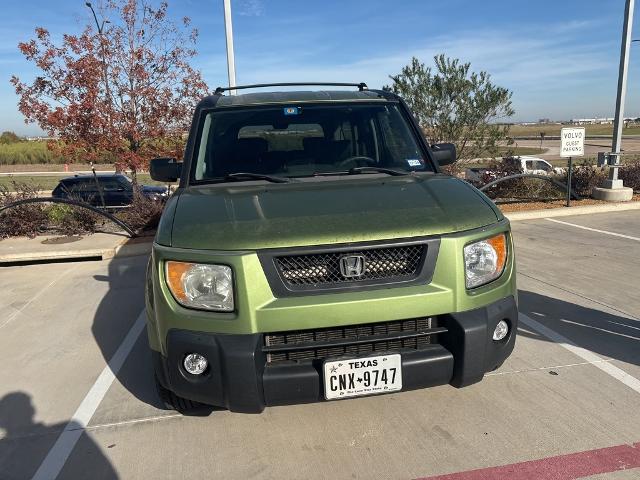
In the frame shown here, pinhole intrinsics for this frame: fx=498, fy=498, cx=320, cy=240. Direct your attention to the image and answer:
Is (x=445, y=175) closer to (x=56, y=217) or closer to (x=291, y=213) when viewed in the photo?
(x=291, y=213)

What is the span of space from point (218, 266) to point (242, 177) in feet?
3.51

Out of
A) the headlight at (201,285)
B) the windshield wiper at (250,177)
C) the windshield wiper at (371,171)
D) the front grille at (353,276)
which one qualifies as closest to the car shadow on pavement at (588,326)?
the windshield wiper at (371,171)

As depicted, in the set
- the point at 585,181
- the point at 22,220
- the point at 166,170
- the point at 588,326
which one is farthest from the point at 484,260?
the point at 585,181

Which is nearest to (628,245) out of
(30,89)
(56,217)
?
(56,217)

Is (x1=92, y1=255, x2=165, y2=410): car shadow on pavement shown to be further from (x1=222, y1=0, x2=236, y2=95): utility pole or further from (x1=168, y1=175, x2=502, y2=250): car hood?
(x1=222, y1=0, x2=236, y2=95): utility pole

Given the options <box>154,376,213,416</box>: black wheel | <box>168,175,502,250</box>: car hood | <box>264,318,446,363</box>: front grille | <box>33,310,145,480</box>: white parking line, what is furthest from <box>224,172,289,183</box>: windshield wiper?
<box>33,310,145,480</box>: white parking line

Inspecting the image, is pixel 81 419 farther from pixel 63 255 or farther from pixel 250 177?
pixel 63 255

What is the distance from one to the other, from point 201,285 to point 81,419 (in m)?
1.45

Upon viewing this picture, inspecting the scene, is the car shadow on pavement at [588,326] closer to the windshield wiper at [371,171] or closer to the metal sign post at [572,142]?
the windshield wiper at [371,171]

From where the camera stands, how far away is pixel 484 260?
8.39 ft

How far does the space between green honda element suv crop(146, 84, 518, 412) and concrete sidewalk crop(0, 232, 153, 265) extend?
516 cm

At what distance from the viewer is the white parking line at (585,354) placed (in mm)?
3264

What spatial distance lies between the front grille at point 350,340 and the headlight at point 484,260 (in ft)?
1.02

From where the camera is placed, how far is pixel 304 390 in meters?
2.31
